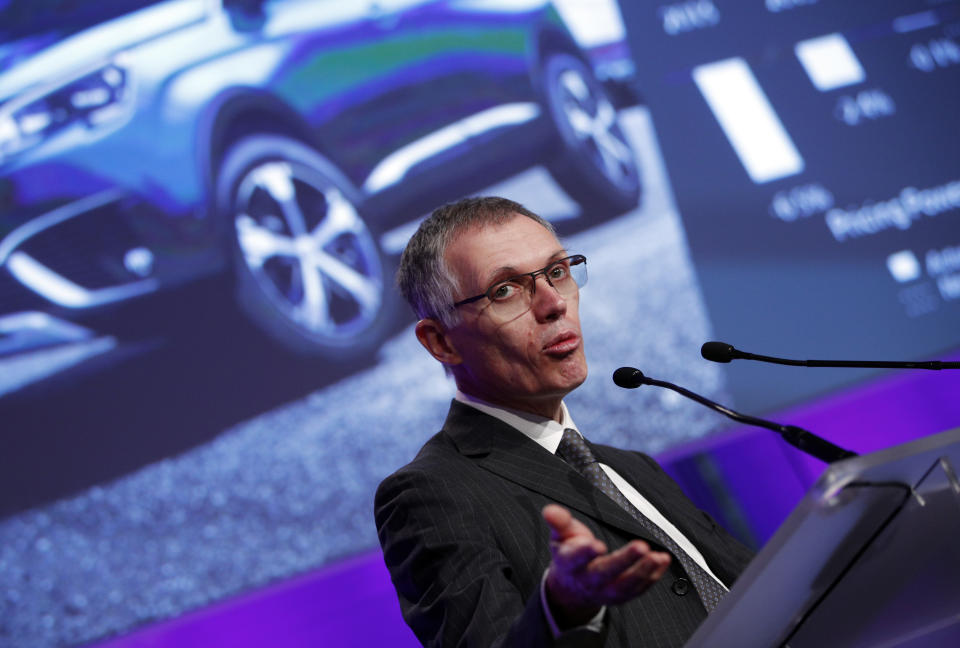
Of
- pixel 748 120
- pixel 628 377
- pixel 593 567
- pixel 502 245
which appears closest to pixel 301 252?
pixel 502 245

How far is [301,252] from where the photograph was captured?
2938 mm

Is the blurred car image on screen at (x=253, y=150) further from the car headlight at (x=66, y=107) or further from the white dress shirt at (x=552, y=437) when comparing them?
the white dress shirt at (x=552, y=437)

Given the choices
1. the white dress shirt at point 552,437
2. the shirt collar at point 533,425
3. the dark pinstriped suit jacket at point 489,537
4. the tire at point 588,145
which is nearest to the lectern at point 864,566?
the dark pinstriped suit jacket at point 489,537

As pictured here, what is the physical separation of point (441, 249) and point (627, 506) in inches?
24.0

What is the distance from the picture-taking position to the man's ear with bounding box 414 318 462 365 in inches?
67.5

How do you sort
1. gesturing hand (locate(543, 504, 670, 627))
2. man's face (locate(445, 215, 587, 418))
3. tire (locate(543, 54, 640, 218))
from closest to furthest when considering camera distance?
gesturing hand (locate(543, 504, 670, 627)) < man's face (locate(445, 215, 587, 418)) < tire (locate(543, 54, 640, 218))

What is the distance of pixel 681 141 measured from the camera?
358cm

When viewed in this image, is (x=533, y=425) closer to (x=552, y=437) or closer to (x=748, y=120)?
(x=552, y=437)

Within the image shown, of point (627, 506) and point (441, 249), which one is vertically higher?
point (441, 249)

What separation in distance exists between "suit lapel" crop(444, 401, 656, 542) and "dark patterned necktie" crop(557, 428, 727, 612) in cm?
5

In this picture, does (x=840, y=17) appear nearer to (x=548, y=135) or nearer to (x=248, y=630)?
(x=548, y=135)

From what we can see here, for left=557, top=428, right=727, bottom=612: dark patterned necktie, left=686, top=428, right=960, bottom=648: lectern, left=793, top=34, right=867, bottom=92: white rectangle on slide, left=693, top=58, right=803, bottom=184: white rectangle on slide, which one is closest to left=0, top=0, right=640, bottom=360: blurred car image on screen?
left=693, top=58, right=803, bottom=184: white rectangle on slide

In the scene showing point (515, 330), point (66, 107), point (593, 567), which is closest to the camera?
point (593, 567)

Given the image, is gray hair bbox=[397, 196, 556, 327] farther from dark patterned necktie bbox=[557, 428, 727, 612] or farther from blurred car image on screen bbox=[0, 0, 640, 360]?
blurred car image on screen bbox=[0, 0, 640, 360]
